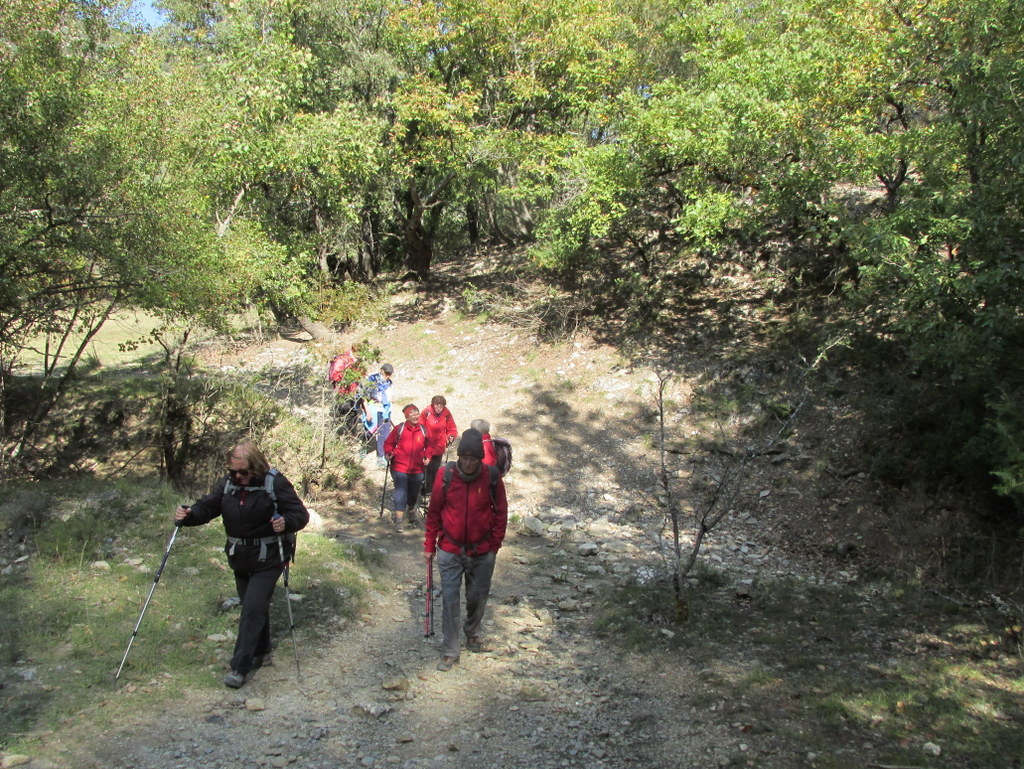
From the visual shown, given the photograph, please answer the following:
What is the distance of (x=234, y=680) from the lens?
502 centimetres

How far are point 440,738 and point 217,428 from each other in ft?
25.1

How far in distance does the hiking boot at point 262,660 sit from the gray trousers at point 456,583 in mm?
1303

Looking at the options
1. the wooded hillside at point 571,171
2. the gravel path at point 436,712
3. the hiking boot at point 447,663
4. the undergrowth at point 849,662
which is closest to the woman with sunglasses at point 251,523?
the gravel path at point 436,712

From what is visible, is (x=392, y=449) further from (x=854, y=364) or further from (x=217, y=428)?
(x=854, y=364)

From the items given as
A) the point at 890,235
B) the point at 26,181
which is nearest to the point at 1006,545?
→ the point at 890,235

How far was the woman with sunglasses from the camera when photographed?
4934 mm

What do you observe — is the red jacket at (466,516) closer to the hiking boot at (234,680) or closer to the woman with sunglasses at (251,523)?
the woman with sunglasses at (251,523)

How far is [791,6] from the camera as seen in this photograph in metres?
13.8

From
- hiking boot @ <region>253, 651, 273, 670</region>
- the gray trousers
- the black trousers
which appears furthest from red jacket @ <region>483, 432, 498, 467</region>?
hiking boot @ <region>253, 651, 273, 670</region>

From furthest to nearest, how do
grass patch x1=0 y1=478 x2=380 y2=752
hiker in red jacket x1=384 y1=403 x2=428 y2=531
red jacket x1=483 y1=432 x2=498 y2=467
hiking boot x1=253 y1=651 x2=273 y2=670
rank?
1. hiker in red jacket x1=384 y1=403 x2=428 y2=531
2. red jacket x1=483 y1=432 x2=498 y2=467
3. hiking boot x1=253 y1=651 x2=273 y2=670
4. grass patch x1=0 y1=478 x2=380 y2=752

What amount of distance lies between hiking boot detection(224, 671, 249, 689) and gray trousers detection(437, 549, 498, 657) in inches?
58.8

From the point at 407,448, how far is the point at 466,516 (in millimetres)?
3989

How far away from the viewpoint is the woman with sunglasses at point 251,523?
4934mm

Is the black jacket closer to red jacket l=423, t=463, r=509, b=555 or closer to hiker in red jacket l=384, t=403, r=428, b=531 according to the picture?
red jacket l=423, t=463, r=509, b=555
